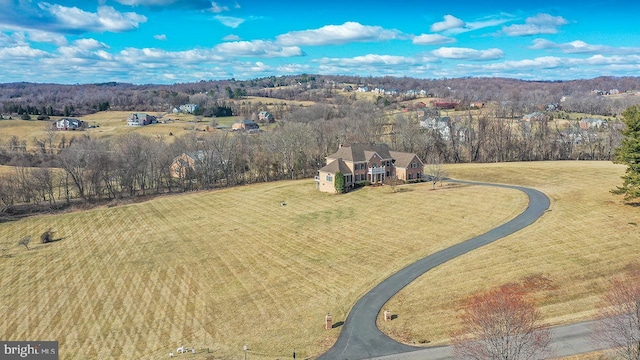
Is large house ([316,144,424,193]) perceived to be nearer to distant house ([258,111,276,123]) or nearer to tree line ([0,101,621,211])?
tree line ([0,101,621,211])

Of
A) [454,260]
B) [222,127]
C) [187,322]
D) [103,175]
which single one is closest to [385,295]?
[454,260]

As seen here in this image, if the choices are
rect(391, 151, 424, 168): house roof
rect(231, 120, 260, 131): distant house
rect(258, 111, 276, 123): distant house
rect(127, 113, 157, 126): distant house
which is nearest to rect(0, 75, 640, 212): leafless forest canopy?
rect(391, 151, 424, 168): house roof

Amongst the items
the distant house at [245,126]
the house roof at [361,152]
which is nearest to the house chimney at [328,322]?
the house roof at [361,152]

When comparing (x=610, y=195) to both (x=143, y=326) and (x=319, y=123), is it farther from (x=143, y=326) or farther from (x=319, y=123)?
(x=319, y=123)

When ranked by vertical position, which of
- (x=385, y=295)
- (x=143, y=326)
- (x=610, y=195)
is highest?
(x=610, y=195)

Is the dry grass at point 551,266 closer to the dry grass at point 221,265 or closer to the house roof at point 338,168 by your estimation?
the dry grass at point 221,265
